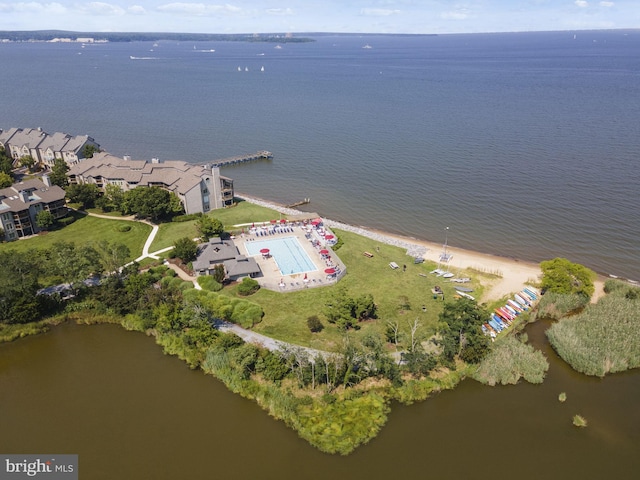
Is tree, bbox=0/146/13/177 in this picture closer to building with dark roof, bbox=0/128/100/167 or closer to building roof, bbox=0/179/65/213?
building with dark roof, bbox=0/128/100/167

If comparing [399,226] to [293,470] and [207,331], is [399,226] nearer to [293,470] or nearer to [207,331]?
[207,331]

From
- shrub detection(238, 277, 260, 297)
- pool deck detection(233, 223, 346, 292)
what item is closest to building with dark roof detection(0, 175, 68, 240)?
pool deck detection(233, 223, 346, 292)

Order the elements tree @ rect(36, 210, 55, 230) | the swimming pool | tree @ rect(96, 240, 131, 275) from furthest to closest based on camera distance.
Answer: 1. tree @ rect(36, 210, 55, 230)
2. the swimming pool
3. tree @ rect(96, 240, 131, 275)

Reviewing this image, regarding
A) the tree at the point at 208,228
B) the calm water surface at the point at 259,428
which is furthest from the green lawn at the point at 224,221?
the calm water surface at the point at 259,428

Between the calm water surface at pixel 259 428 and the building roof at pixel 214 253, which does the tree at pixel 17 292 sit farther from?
the building roof at pixel 214 253

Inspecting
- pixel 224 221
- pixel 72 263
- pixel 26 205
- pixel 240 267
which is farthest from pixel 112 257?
pixel 26 205

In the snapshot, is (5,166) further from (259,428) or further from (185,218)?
(259,428)
